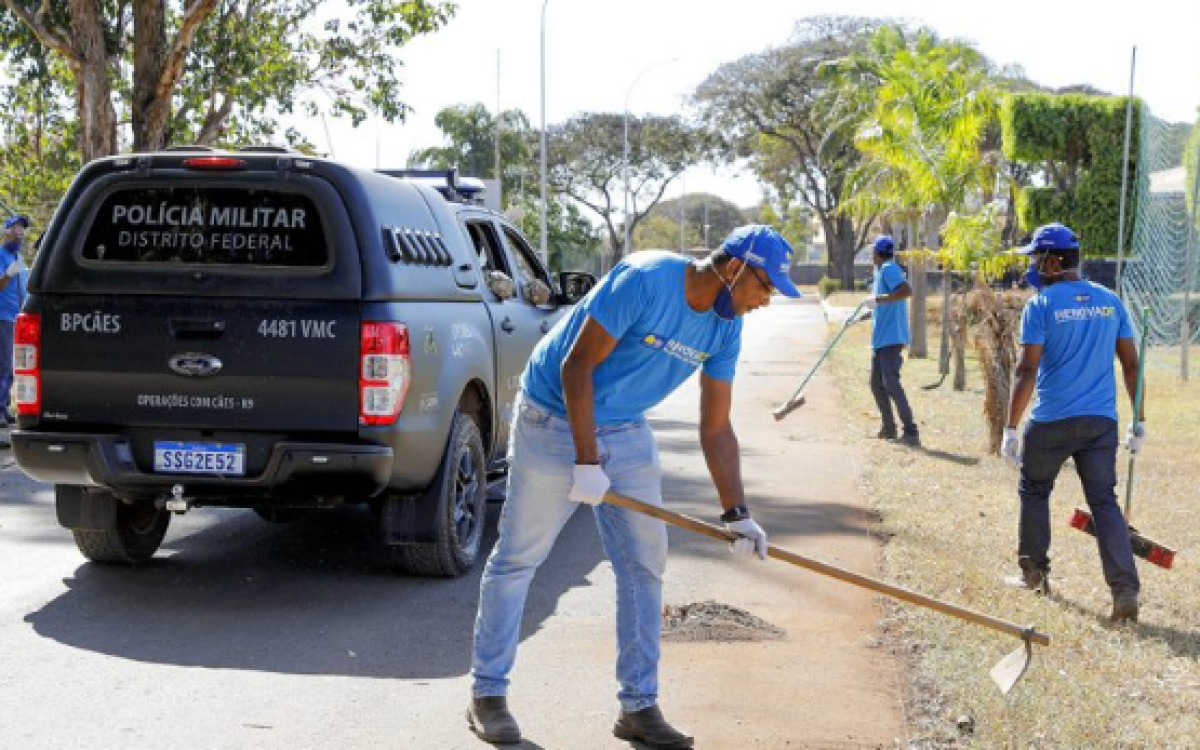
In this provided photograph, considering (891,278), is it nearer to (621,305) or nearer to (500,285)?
(500,285)

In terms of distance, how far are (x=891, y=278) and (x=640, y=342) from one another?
353 inches

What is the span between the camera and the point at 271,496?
7.07 m

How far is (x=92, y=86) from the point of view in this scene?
732 inches

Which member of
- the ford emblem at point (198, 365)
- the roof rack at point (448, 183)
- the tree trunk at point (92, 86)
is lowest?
the ford emblem at point (198, 365)

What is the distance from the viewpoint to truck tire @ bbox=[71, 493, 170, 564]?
773cm

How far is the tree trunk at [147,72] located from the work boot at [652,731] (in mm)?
14850

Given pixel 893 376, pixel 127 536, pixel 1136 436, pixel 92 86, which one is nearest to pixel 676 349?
pixel 1136 436

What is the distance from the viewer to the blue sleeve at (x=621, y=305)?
488 cm

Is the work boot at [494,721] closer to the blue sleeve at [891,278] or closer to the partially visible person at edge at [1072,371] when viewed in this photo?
the partially visible person at edge at [1072,371]

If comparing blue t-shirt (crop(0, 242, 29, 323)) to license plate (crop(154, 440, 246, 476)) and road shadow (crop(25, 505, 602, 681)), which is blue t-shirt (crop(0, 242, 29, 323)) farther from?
license plate (crop(154, 440, 246, 476))

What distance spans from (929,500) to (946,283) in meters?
13.9

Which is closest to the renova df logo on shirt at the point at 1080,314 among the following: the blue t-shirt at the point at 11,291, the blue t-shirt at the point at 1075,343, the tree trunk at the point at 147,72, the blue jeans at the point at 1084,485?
the blue t-shirt at the point at 1075,343

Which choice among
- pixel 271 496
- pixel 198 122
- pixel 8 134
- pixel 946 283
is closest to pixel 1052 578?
pixel 271 496

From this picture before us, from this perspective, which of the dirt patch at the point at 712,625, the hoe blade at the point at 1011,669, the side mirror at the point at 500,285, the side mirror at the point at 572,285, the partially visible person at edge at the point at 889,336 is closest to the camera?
the hoe blade at the point at 1011,669
